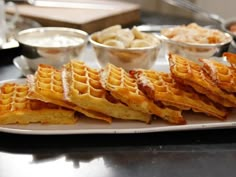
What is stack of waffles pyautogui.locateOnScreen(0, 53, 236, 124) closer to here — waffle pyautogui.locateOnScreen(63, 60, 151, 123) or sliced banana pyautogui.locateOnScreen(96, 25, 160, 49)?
waffle pyautogui.locateOnScreen(63, 60, 151, 123)

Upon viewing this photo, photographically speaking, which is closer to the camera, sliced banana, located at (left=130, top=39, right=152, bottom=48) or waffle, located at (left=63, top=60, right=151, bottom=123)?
waffle, located at (left=63, top=60, right=151, bottom=123)

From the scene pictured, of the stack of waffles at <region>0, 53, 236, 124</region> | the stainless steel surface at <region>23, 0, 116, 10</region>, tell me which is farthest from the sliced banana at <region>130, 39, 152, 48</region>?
the stainless steel surface at <region>23, 0, 116, 10</region>

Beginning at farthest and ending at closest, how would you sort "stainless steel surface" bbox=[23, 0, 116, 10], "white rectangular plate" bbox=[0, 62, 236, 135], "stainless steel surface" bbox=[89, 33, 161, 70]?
1. "stainless steel surface" bbox=[23, 0, 116, 10]
2. "stainless steel surface" bbox=[89, 33, 161, 70]
3. "white rectangular plate" bbox=[0, 62, 236, 135]

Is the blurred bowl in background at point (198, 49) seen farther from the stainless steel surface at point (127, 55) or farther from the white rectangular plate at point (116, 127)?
the white rectangular plate at point (116, 127)

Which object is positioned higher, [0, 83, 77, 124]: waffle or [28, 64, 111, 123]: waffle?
[28, 64, 111, 123]: waffle

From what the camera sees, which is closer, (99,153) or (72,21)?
(99,153)

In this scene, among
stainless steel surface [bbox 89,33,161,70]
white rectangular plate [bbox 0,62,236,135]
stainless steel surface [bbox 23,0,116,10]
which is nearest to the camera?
white rectangular plate [bbox 0,62,236,135]

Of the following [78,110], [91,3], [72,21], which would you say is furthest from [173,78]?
[91,3]

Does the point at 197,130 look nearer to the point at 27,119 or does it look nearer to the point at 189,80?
the point at 189,80
